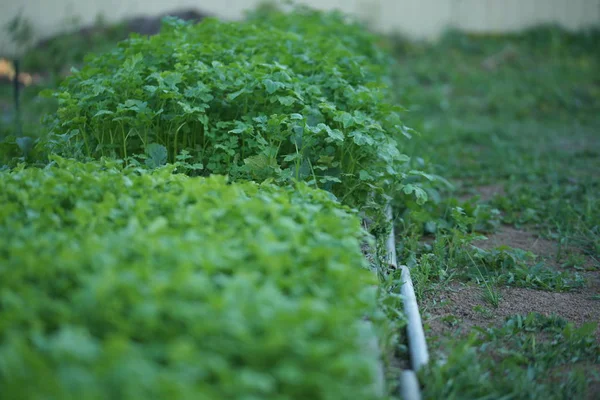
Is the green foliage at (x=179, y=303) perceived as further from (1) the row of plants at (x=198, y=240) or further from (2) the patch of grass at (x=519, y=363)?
(2) the patch of grass at (x=519, y=363)

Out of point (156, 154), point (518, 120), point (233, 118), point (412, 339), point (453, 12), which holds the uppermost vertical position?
point (453, 12)

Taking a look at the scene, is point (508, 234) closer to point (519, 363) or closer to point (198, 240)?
point (519, 363)

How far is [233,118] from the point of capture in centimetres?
371

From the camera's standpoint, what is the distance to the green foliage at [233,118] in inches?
131

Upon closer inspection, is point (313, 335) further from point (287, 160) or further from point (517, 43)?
point (517, 43)

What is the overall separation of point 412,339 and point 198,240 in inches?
39.9

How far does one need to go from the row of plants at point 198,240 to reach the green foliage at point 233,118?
1 centimetres

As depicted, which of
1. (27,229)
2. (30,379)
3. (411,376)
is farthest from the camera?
(411,376)

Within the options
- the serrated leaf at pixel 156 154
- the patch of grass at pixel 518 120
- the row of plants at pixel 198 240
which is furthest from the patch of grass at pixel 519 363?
the serrated leaf at pixel 156 154

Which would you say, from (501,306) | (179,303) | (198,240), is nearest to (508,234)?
(501,306)

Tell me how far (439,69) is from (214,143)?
5.95 m

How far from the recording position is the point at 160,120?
3.60 m

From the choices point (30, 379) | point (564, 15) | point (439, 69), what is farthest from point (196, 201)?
point (564, 15)

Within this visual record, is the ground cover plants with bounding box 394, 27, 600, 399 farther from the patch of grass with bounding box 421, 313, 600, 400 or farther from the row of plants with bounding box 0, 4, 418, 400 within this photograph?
the row of plants with bounding box 0, 4, 418, 400
